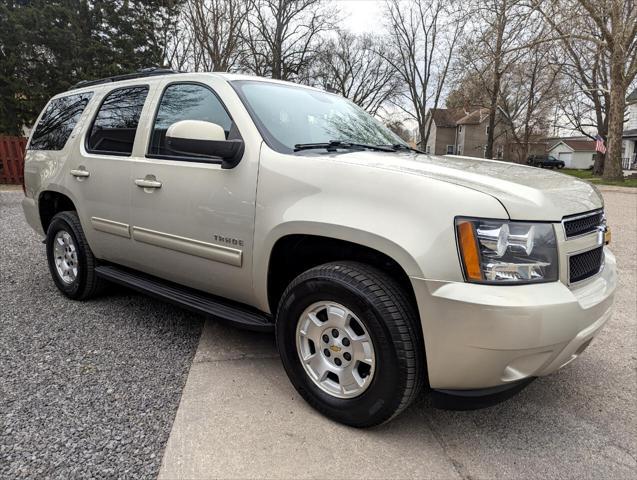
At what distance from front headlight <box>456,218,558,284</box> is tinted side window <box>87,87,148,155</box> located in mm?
2516

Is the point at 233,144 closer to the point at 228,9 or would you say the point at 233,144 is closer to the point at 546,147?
the point at 228,9

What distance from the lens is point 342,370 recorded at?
2.26 m

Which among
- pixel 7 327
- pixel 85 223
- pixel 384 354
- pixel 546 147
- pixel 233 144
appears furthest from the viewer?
pixel 546 147

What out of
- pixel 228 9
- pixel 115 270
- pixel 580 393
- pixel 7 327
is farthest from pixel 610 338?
pixel 228 9

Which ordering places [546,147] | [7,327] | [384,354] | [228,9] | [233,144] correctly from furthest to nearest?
[546,147]
[228,9]
[7,327]
[233,144]
[384,354]

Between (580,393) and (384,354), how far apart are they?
4.98 feet

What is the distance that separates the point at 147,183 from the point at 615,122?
24.1 meters

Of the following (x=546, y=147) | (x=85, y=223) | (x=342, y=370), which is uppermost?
(x=546, y=147)

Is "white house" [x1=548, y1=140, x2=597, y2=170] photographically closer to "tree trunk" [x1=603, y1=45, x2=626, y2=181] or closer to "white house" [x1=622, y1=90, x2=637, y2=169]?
"white house" [x1=622, y1=90, x2=637, y2=169]

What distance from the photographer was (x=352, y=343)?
7.16 ft

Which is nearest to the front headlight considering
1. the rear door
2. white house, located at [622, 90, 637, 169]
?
the rear door

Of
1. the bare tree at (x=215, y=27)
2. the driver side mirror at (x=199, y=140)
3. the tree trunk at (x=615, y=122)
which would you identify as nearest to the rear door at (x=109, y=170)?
the driver side mirror at (x=199, y=140)

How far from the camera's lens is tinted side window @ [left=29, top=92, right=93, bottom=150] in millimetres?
3900

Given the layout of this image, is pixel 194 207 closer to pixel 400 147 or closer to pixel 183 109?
pixel 183 109
